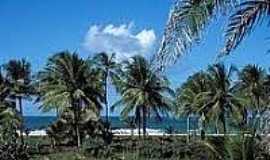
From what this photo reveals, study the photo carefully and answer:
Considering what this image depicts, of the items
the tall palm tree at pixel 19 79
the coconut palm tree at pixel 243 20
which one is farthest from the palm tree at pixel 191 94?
the coconut palm tree at pixel 243 20

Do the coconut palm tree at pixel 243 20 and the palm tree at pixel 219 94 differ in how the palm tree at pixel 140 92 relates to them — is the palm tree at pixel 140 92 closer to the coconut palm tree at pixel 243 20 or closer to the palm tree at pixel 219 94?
the palm tree at pixel 219 94

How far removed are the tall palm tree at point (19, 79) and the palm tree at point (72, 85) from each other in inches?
248

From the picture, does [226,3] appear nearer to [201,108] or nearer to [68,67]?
[68,67]

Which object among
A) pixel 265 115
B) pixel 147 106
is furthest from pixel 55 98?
pixel 265 115

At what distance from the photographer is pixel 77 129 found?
63656 mm

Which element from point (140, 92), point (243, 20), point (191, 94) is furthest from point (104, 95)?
point (243, 20)

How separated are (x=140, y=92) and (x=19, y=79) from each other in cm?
1359

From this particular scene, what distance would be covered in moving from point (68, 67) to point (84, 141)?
7229mm

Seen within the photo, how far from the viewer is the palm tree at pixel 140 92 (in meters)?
64.8

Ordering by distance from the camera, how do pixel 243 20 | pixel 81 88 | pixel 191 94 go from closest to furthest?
pixel 243 20 < pixel 81 88 < pixel 191 94

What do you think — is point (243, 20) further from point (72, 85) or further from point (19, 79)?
point (19, 79)

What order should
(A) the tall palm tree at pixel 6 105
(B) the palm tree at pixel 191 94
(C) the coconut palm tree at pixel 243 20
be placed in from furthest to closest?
(B) the palm tree at pixel 191 94, (A) the tall palm tree at pixel 6 105, (C) the coconut palm tree at pixel 243 20

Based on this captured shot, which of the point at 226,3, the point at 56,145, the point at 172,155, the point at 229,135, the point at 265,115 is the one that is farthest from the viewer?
the point at 56,145

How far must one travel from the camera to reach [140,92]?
65.4m
